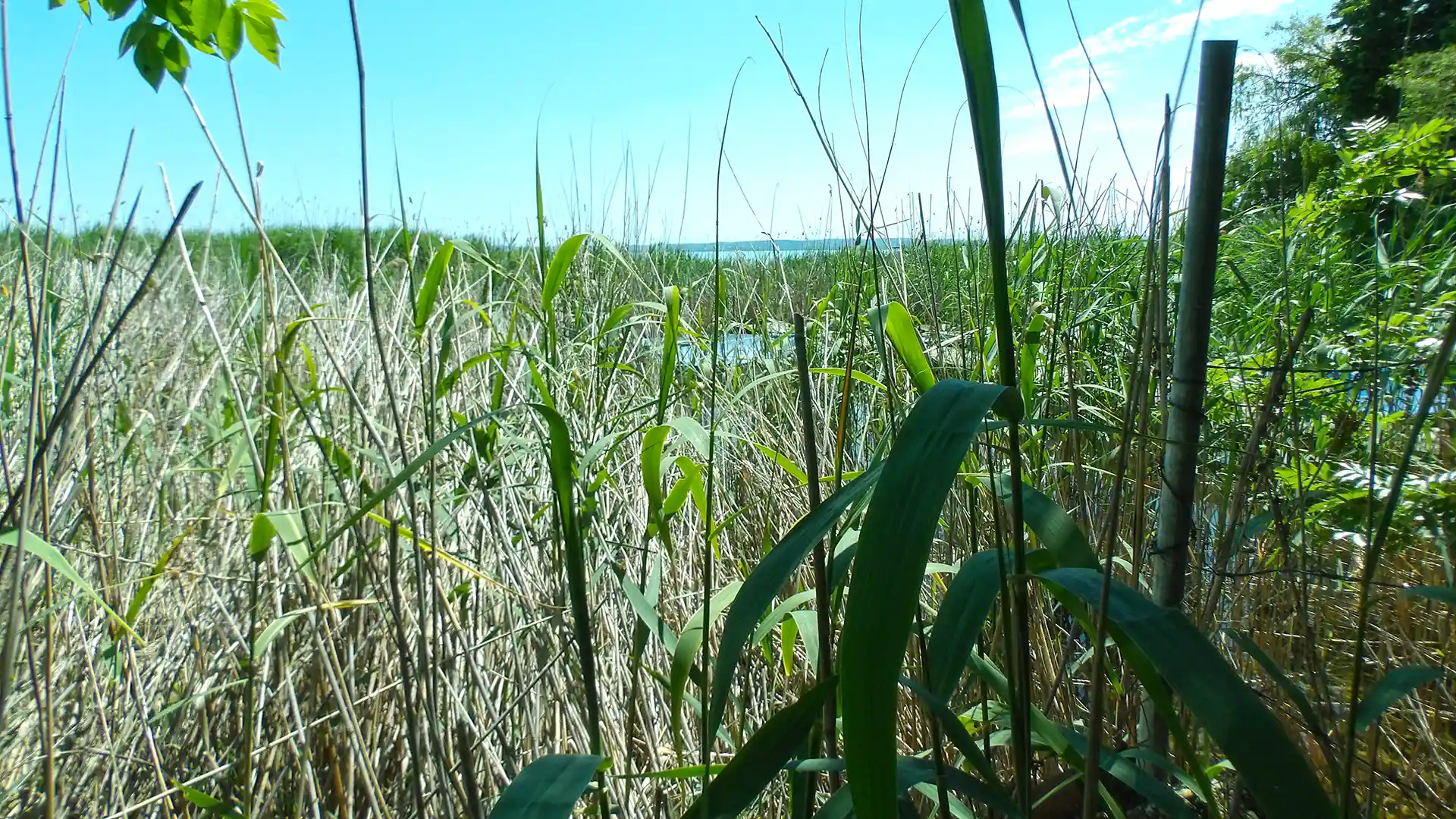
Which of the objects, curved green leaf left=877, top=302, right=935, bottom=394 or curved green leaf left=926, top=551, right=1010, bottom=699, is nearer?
curved green leaf left=926, top=551, right=1010, bottom=699

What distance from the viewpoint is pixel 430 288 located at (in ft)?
2.96

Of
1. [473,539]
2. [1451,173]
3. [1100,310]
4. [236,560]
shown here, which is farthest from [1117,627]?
[1100,310]

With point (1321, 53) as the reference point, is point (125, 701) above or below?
below

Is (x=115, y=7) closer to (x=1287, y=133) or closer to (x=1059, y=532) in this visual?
(x=1059, y=532)

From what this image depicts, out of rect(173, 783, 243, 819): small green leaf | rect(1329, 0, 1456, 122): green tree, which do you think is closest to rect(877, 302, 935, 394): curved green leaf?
rect(173, 783, 243, 819): small green leaf

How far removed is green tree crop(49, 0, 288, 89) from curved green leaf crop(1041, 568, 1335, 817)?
1.00 metres

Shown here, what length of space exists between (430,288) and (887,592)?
2.38 feet

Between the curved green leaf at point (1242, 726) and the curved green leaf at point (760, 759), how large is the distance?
0.62 ft

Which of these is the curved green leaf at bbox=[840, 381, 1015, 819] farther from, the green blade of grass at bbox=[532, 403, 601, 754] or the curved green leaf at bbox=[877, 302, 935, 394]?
the curved green leaf at bbox=[877, 302, 935, 394]

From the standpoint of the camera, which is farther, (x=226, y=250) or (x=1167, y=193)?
(x=226, y=250)

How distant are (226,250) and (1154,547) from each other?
28.2ft

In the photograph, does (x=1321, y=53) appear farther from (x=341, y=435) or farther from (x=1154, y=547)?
(x=341, y=435)

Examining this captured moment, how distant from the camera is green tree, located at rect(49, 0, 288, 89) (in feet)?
2.89

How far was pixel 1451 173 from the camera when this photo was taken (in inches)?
64.2
